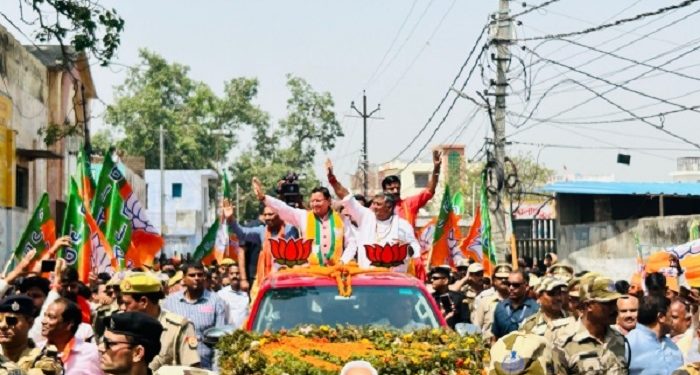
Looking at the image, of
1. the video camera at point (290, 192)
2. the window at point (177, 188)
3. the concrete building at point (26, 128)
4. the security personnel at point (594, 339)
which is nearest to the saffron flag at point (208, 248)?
the concrete building at point (26, 128)

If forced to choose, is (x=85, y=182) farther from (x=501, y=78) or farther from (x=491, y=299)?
(x=501, y=78)

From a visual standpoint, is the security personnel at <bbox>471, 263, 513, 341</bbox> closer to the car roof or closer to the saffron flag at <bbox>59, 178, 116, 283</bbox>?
the car roof

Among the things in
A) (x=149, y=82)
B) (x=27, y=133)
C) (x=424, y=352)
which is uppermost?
(x=149, y=82)

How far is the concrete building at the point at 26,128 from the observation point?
993 inches

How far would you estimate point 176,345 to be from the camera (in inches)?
339

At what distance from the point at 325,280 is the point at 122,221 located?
6.99 metres

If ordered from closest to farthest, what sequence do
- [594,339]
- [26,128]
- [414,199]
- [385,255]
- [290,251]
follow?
[594,339] → [290,251] → [385,255] → [414,199] → [26,128]

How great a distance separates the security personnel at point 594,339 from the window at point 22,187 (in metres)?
21.2

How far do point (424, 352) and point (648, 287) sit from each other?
4.16 m

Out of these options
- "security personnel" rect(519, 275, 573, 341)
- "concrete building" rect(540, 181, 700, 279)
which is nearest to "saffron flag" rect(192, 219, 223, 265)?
"security personnel" rect(519, 275, 573, 341)

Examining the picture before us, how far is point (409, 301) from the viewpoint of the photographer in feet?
32.2

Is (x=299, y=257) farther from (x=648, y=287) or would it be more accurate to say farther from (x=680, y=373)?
(x=680, y=373)

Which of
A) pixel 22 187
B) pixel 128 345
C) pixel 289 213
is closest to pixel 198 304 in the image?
pixel 289 213

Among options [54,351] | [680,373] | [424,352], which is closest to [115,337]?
[54,351]
